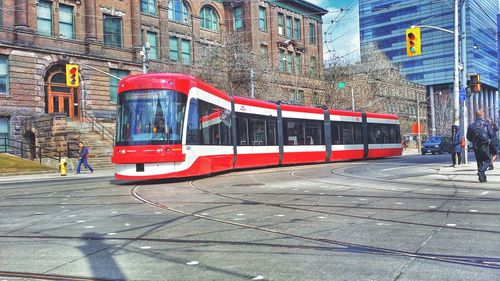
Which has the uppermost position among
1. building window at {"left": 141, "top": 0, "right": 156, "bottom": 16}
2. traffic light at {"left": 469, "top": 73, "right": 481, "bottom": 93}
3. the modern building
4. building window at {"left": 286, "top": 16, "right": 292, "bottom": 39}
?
the modern building

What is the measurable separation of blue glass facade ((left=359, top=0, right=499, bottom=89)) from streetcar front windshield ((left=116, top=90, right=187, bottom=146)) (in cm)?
4226

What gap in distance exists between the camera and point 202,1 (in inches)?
1850

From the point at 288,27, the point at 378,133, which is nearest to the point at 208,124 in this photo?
the point at 378,133

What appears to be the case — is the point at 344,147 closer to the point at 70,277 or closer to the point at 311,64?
the point at 70,277

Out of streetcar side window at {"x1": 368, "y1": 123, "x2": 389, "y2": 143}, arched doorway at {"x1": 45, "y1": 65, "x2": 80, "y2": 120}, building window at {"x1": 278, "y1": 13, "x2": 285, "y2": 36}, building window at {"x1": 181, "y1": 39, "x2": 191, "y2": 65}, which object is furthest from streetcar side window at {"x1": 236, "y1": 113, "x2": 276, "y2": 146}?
building window at {"x1": 278, "y1": 13, "x2": 285, "y2": 36}

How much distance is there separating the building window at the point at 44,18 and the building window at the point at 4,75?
135 inches

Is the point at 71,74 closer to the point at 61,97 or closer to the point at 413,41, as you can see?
the point at 61,97

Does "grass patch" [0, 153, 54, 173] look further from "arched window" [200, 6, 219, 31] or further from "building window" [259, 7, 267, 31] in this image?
"building window" [259, 7, 267, 31]

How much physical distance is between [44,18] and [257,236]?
109ft

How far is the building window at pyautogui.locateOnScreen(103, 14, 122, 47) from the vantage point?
38438mm

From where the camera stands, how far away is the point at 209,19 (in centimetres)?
4831

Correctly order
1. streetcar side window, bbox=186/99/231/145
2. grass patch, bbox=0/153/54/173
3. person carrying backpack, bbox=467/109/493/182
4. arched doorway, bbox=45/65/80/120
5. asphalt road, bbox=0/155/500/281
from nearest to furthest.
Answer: asphalt road, bbox=0/155/500/281, person carrying backpack, bbox=467/109/493/182, streetcar side window, bbox=186/99/231/145, grass patch, bbox=0/153/54/173, arched doorway, bbox=45/65/80/120

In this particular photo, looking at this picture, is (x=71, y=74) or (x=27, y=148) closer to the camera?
(x=71, y=74)

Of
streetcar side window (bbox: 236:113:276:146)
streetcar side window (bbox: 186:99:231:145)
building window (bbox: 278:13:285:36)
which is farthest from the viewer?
building window (bbox: 278:13:285:36)
